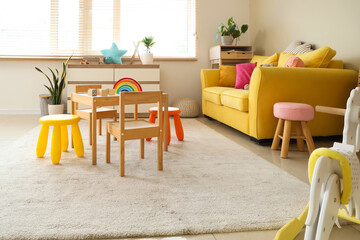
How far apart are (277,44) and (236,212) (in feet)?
11.7

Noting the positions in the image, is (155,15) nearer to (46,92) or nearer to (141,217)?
(46,92)

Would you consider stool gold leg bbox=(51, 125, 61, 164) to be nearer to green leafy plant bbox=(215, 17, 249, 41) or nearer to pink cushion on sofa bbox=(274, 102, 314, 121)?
pink cushion on sofa bbox=(274, 102, 314, 121)

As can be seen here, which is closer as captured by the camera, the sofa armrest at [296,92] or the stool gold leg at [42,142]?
the stool gold leg at [42,142]

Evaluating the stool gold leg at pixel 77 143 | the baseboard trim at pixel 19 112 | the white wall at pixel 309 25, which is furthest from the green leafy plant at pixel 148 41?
the stool gold leg at pixel 77 143

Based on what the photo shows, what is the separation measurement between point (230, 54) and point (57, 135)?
3162 millimetres

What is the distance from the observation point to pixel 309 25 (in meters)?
3.79

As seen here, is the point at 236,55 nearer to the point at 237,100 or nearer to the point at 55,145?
the point at 237,100

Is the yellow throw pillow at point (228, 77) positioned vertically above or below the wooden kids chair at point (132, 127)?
above

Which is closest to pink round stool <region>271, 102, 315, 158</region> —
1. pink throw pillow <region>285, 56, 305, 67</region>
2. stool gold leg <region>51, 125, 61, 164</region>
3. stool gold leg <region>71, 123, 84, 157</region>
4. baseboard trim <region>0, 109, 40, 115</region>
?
pink throw pillow <region>285, 56, 305, 67</region>

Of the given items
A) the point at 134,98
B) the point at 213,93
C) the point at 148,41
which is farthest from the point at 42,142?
the point at 148,41

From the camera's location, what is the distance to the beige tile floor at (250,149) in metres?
1.34

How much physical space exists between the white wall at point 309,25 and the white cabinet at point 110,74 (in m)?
1.74

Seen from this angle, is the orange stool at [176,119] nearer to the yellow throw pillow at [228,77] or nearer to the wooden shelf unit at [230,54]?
the yellow throw pillow at [228,77]

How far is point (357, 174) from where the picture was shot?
2.73 ft
